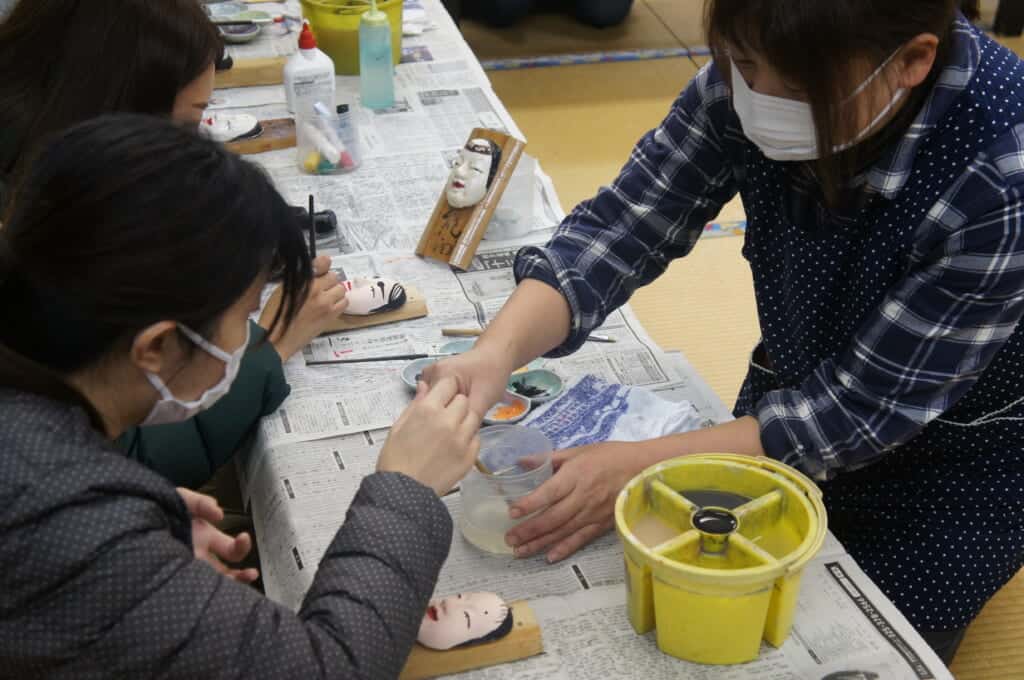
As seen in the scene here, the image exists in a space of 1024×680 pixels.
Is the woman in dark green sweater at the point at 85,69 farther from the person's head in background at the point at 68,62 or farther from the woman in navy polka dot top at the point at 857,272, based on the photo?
the woman in navy polka dot top at the point at 857,272

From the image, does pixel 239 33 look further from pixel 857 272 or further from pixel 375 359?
pixel 857 272

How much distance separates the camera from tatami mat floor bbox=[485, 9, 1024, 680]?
73.2 inches

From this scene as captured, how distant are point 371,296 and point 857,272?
66cm

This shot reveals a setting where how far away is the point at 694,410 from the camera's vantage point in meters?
1.40

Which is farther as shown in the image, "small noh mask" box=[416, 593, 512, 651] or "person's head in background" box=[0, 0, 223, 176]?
"person's head in background" box=[0, 0, 223, 176]

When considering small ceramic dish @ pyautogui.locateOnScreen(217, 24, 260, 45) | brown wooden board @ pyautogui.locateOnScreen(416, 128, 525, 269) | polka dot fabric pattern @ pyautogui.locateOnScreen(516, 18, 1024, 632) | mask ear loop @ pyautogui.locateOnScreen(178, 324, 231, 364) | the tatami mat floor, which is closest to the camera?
mask ear loop @ pyautogui.locateOnScreen(178, 324, 231, 364)

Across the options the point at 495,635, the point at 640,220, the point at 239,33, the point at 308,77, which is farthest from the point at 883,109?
the point at 239,33

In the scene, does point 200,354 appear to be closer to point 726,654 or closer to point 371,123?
point 726,654

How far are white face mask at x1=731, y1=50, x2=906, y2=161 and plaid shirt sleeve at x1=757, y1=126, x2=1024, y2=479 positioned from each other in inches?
5.1

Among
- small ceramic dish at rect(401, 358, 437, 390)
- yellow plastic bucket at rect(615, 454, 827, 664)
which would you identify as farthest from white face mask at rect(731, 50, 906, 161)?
small ceramic dish at rect(401, 358, 437, 390)

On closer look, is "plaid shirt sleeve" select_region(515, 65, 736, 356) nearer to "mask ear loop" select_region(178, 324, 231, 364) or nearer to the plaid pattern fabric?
the plaid pattern fabric

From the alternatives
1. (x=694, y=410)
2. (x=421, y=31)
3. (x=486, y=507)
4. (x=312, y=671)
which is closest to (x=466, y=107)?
(x=421, y=31)

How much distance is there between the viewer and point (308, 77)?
78.4 inches

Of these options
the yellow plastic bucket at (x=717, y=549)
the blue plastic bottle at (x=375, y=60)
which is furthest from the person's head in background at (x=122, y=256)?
the blue plastic bottle at (x=375, y=60)
